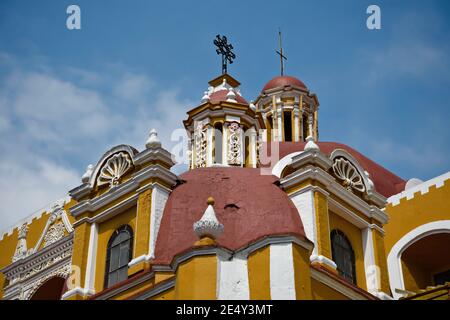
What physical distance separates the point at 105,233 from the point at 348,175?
4.67m

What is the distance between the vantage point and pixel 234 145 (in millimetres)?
19797

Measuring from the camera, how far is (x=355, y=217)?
62.3ft

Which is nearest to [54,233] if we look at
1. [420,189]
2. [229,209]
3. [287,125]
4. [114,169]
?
[114,169]

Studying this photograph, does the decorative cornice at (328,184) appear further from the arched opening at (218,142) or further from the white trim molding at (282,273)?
the white trim molding at (282,273)

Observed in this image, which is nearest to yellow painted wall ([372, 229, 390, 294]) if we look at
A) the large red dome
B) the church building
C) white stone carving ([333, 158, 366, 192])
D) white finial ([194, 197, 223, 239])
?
the church building

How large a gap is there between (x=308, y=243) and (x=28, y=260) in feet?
24.4

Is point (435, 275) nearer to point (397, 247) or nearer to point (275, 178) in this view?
point (397, 247)

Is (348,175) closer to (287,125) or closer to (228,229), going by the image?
(228,229)

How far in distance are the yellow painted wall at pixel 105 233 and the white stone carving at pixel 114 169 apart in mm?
690

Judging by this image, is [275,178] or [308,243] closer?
[308,243]

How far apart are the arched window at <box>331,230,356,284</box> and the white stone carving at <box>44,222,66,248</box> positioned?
596 cm

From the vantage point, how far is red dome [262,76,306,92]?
101 ft
